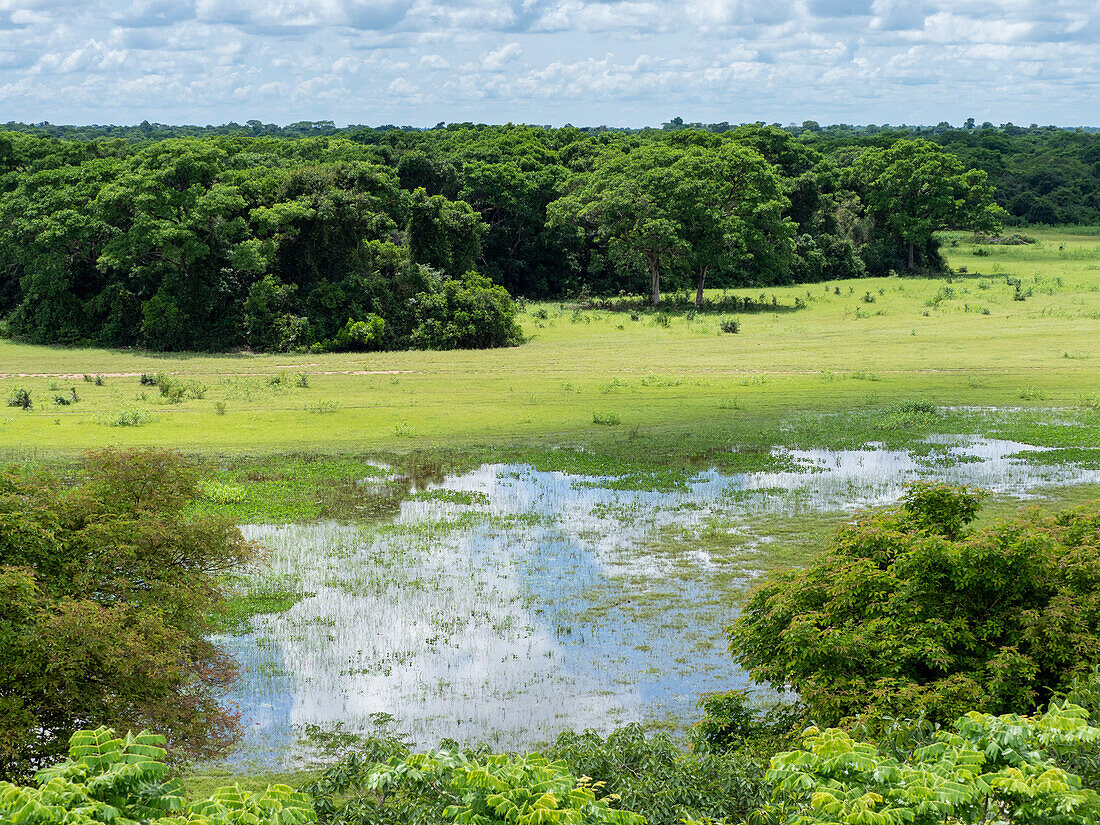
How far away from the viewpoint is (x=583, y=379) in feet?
122

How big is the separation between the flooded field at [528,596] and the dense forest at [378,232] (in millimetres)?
23281

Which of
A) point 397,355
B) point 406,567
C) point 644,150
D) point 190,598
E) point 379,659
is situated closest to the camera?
point 190,598

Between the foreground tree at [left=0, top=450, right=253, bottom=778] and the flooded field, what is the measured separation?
130cm

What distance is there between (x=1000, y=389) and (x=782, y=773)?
30.7 meters

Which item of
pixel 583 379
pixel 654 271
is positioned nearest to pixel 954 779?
pixel 583 379

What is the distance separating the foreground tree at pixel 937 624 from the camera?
9.45 metres

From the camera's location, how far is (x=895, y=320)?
168ft

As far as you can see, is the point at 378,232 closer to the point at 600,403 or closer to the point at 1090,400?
the point at 600,403

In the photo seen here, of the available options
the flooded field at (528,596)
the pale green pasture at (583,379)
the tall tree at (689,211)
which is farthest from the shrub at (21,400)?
the tall tree at (689,211)

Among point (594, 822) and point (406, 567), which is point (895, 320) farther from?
point (594, 822)

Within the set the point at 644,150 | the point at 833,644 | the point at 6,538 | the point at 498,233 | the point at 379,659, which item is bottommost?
the point at 379,659

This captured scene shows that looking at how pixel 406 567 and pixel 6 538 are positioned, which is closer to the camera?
pixel 6 538

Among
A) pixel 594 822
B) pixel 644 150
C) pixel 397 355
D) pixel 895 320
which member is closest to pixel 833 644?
pixel 594 822

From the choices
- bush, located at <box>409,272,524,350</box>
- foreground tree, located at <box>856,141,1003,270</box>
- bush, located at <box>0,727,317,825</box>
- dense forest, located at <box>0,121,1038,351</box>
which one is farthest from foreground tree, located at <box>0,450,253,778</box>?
foreground tree, located at <box>856,141,1003,270</box>
